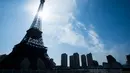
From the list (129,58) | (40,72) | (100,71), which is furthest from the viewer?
(129,58)

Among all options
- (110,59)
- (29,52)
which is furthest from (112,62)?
(29,52)

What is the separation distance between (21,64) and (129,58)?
63.2 m

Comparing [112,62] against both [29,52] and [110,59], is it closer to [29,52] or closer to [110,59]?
[110,59]

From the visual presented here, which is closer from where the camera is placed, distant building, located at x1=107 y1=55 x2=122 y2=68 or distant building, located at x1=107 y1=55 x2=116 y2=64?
distant building, located at x1=107 y1=55 x2=122 y2=68

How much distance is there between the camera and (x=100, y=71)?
18078 millimetres

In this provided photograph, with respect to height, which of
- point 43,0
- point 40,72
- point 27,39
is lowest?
point 40,72

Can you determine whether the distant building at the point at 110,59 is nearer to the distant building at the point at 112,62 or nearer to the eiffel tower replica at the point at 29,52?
the distant building at the point at 112,62

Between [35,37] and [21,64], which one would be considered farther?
[35,37]

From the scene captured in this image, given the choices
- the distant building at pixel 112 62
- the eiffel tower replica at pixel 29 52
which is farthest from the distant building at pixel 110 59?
the eiffel tower replica at pixel 29 52

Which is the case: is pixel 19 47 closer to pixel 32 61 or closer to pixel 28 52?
pixel 28 52

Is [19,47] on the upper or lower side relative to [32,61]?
upper

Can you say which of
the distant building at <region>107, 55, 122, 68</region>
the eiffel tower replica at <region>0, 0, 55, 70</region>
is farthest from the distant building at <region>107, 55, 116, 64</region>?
the eiffel tower replica at <region>0, 0, 55, 70</region>

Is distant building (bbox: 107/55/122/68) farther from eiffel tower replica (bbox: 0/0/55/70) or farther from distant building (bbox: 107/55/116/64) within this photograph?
eiffel tower replica (bbox: 0/0/55/70)

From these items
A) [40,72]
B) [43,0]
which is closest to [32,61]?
[40,72]
